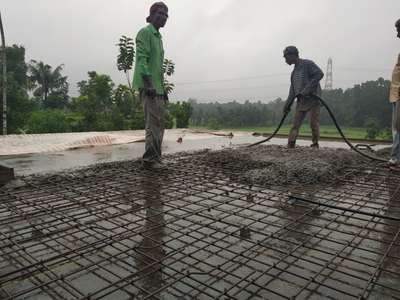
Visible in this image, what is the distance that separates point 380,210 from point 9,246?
96.5 inches

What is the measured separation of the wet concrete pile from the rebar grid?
0.74 ft

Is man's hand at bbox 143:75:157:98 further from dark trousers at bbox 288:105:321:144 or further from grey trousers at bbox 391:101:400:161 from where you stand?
grey trousers at bbox 391:101:400:161

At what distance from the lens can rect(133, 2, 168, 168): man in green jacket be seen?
3.83 m

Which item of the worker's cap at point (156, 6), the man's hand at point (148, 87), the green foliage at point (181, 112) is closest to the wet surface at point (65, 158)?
the man's hand at point (148, 87)

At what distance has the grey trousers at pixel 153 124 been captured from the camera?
4.02 m

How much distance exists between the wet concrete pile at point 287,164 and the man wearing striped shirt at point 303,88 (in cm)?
101

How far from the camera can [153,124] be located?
408 centimetres

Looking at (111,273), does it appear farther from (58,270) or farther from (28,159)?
(28,159)

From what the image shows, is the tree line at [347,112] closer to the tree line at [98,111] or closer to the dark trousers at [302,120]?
the tree line at [98,111]

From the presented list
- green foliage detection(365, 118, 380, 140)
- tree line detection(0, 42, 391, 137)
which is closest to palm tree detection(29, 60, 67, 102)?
tree line detection(0, 42, 391, 137)

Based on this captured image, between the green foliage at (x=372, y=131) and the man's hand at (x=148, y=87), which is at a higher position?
the man's hand at (x=148, y=87)

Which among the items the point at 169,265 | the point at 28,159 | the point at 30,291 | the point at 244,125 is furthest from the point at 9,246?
the point at 244,125

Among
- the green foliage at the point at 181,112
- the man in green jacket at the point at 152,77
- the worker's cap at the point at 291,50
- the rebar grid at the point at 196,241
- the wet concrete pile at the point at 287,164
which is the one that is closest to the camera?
the rebar grid at the point at 196,241

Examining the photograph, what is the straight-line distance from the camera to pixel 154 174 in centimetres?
375
